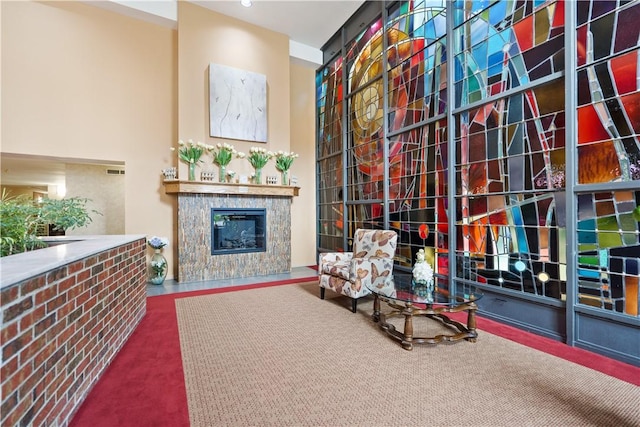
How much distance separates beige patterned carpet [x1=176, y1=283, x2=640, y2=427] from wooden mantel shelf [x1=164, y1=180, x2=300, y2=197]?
2351 mm

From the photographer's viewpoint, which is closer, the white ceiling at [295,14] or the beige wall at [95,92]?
the beige wall at [95,92]

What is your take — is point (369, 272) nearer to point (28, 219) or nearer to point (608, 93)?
point (608, 93)

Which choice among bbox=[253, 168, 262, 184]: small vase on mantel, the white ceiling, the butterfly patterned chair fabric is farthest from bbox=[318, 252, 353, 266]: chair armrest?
the white ceiling

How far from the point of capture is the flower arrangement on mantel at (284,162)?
5.27 metres

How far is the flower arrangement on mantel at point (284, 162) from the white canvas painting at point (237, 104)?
1.29 ft

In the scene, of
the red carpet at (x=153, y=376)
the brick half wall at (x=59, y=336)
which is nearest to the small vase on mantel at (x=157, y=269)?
the red carpet at (x=153, y=376)

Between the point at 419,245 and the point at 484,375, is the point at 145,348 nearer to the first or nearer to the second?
the point at 484,375

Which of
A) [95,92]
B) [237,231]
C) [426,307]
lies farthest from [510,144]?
[95,92]

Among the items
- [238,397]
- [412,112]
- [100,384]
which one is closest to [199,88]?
[412,112]

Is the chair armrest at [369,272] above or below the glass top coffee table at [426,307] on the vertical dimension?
above

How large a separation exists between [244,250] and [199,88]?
A: 2.73 m

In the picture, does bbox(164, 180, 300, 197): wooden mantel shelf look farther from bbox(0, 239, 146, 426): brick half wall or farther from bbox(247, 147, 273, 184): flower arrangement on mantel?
bbox(0, 239, 146, 426): brick half wall

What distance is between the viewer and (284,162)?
529 cm

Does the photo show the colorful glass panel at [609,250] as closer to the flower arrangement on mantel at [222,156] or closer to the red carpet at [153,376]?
the red carpet at [153,376]
